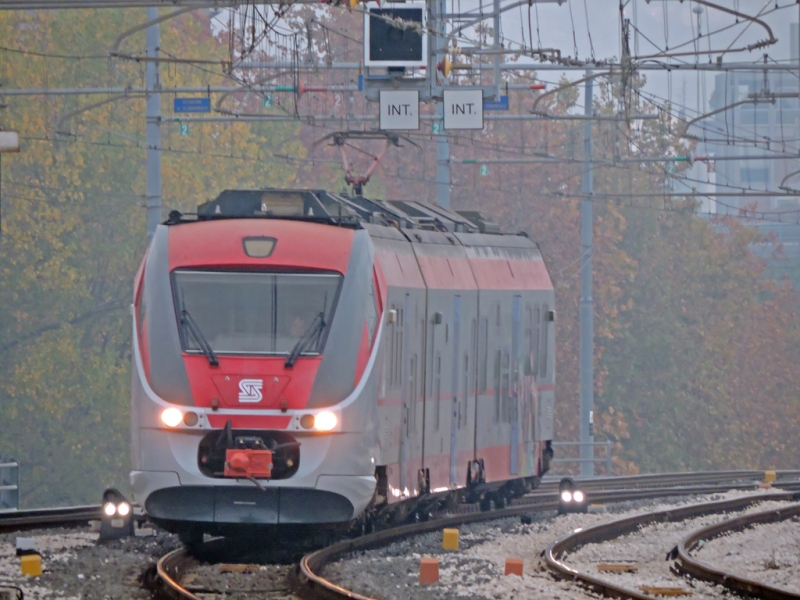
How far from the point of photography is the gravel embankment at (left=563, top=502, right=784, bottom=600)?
13875 mm

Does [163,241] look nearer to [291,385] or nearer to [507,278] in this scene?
[291,385]

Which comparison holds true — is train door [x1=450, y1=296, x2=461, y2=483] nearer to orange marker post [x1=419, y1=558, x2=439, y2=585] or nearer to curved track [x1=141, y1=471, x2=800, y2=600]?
curved track [x1=141, y1=471, x2=800, y2=600]

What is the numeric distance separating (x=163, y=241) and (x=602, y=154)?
48.7 metres

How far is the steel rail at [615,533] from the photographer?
13.1 m

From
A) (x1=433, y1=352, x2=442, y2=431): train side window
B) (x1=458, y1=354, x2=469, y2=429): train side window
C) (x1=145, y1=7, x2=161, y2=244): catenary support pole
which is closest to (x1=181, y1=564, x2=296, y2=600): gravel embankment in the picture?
(x1=433, y1=352, x2=442, y2=431): train side window

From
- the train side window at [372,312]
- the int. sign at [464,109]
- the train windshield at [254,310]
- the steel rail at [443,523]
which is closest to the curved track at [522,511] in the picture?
the steel rail at [443,523]

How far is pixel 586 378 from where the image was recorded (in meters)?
36.5

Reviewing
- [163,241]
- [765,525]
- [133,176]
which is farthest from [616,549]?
[133,176]

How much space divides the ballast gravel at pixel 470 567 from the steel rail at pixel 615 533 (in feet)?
0.35

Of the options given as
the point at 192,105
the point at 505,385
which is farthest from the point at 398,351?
the point at 192,105

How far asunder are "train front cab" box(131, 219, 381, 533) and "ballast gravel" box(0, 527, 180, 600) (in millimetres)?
639

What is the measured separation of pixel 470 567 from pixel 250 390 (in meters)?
2.39

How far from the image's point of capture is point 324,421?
14.3 m

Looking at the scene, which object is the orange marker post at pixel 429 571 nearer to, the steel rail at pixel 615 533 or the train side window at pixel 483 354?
the steel rail at pixel 615 533
